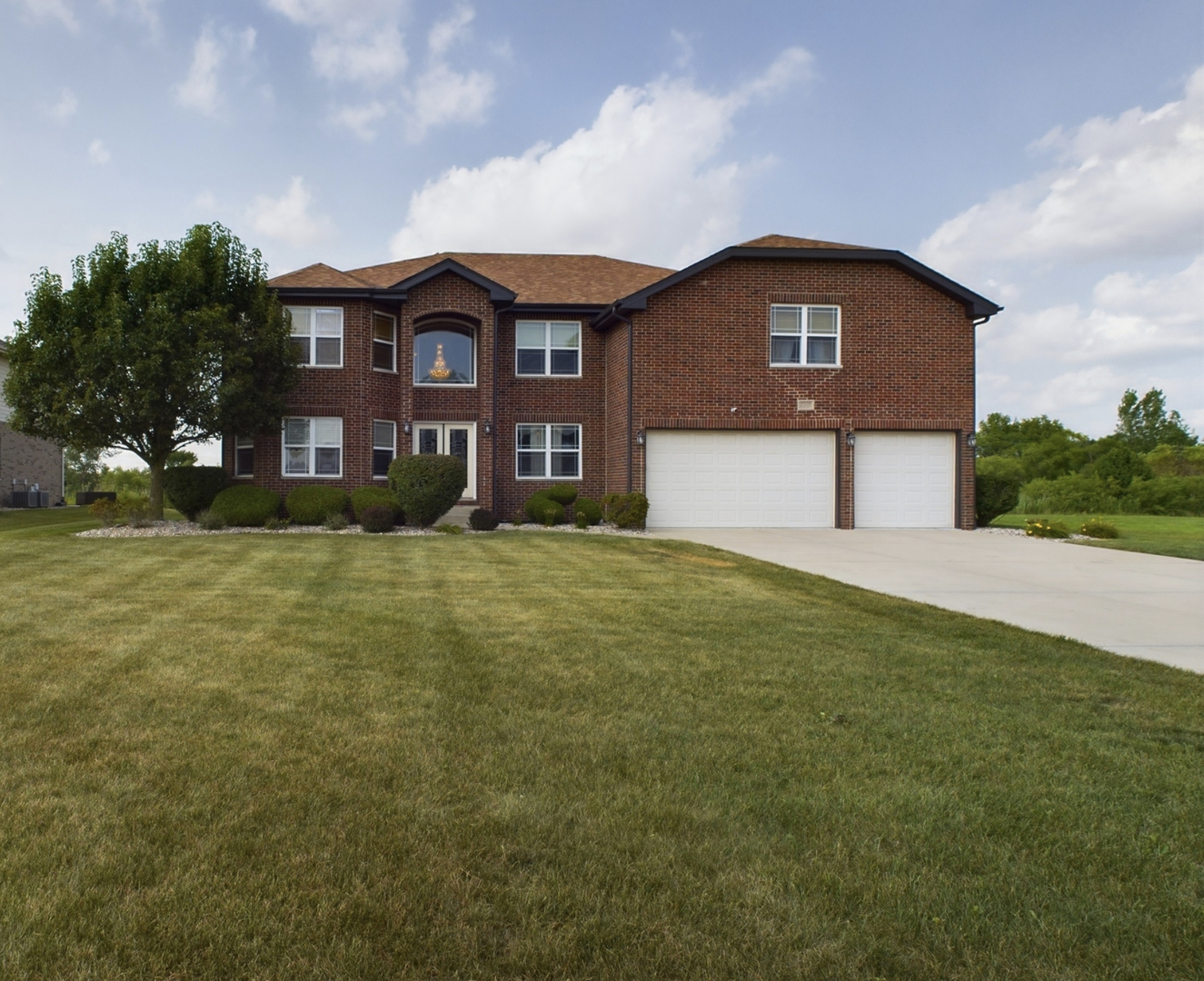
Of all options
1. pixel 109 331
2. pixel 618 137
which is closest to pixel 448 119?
pixel 618 137

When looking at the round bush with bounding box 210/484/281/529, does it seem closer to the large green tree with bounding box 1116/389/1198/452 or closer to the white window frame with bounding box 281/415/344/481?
the white window frame with bounding box 281/415/344/481

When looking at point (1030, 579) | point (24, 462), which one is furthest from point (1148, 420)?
point (24, 462)

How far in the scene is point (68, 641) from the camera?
5.84 meters

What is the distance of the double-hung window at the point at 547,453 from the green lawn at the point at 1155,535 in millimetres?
10678

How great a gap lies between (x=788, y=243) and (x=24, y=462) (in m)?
25.5

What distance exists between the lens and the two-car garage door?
61.4ft

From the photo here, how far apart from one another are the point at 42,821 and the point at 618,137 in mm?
19433

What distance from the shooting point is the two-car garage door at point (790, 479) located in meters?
18.7

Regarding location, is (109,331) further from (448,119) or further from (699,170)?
(699,170)

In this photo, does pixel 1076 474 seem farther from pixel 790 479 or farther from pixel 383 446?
pixel 383 446

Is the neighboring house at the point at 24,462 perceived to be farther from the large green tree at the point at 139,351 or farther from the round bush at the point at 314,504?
the round bush at the point at 314,504

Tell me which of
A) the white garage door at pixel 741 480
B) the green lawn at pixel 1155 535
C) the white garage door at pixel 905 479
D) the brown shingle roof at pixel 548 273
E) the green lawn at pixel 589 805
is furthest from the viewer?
the brown shingle roof at pixel 548 273

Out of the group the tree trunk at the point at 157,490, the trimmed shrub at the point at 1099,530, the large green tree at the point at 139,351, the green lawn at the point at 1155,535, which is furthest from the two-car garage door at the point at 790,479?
the tree trunk at the point at 157,490

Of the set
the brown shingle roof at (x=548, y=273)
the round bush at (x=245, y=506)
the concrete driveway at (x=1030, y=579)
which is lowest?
the concrete driveway at (x=1030, y=579)
